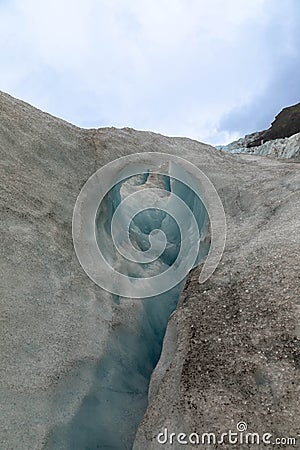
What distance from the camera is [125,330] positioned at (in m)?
5.82

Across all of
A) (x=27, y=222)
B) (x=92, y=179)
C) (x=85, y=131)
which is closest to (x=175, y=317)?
(x=27, y=222)

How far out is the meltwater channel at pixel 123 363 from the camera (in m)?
4.54

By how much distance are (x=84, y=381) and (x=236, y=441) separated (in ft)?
6.66

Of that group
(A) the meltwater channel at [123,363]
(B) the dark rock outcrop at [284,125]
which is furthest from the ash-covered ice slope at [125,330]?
(B) the dark rock outcrop at [284,125]

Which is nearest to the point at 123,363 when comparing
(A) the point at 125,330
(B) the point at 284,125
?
(A) the point at 125,330

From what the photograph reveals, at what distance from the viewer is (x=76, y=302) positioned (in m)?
5.45

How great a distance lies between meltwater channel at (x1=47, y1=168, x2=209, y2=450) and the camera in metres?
4.54

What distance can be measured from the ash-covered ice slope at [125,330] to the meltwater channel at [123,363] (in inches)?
0.7

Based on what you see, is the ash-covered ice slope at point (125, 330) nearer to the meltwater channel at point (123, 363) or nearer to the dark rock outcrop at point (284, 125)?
the meltwater channel at point (123, 363)

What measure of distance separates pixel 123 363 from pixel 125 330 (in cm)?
50

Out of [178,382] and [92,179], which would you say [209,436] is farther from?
[92,179]

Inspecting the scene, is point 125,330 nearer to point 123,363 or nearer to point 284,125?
point 123,363

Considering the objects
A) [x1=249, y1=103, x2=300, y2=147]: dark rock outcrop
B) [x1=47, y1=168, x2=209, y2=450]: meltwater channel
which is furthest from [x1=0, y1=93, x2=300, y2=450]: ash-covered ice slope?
[x1=249, y1=103, x2=300, y2=147]: dark rock outcrop

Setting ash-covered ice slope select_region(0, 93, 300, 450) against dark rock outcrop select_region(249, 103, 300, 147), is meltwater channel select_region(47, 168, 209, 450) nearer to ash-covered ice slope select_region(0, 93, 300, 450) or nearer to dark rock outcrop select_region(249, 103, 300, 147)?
ash-covered ice slope select_region(0, 93, 300, 450)
